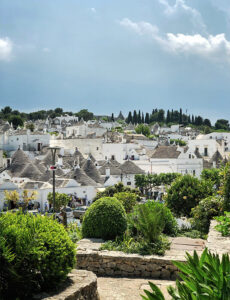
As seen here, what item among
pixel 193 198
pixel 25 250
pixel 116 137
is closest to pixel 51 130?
pixel 116 137

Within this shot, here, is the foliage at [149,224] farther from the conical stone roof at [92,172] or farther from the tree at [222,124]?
the tree at [222,124]

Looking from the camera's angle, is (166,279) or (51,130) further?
(51,130)

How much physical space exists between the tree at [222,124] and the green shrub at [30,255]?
161m

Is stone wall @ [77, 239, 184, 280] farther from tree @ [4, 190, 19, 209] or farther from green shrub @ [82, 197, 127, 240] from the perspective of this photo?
tree @ [4, 190, 19, 209]

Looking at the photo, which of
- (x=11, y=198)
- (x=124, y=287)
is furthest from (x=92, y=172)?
(x=124, y=287)

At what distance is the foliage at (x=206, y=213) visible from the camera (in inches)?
488

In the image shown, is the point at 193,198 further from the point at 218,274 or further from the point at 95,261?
the point at 218,274

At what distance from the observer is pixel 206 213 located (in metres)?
12.5

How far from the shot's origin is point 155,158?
57469 mm

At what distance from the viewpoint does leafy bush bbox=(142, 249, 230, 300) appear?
3981 millimetres

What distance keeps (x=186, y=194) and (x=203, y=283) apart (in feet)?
36.6

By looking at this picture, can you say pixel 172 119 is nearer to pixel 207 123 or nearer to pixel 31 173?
pixel 207 123

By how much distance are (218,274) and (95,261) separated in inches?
188

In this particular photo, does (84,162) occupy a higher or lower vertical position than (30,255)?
higher
